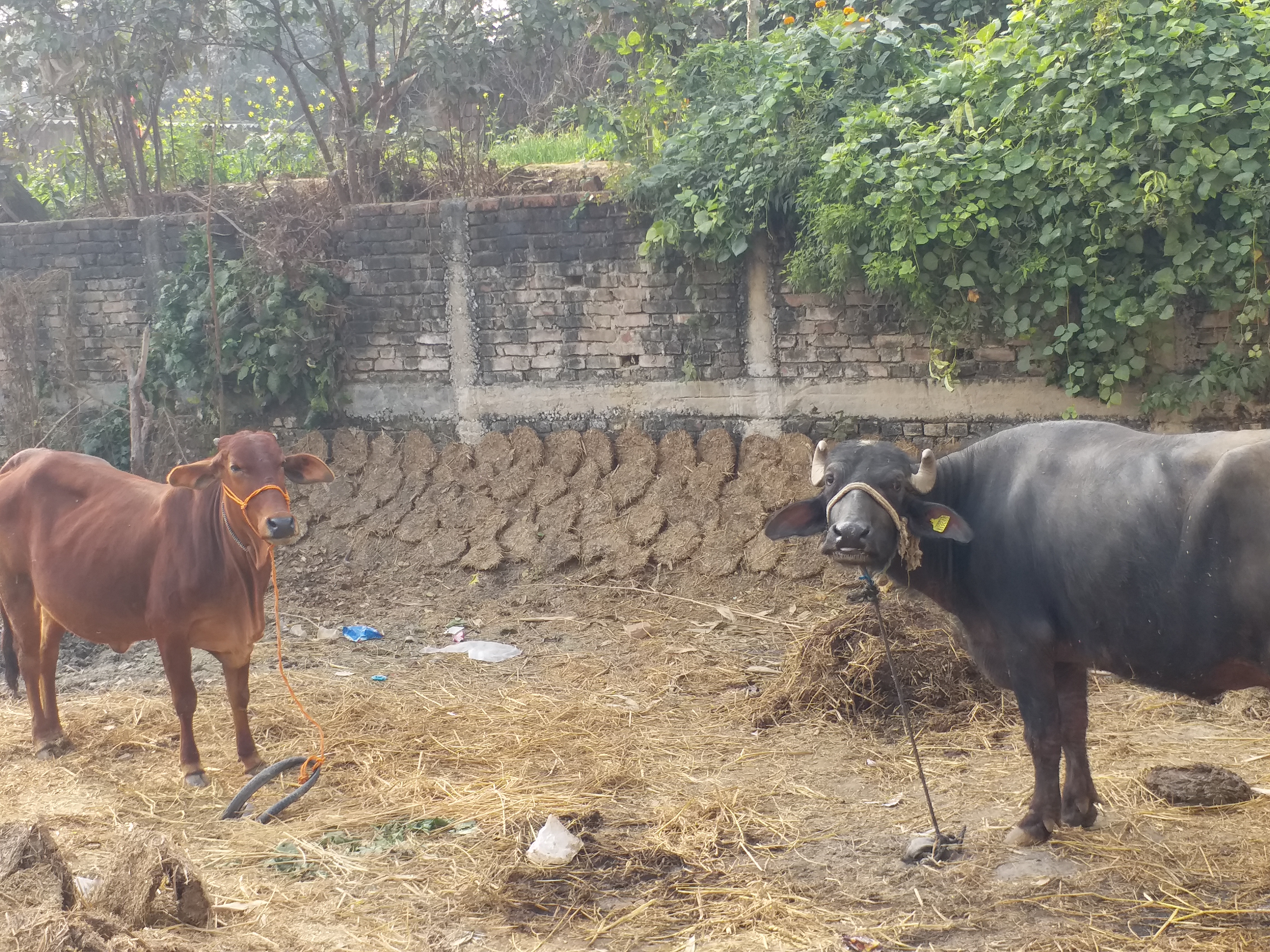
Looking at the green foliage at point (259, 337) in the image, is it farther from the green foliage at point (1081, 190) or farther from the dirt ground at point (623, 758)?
the green foliage at point (1081, 190)

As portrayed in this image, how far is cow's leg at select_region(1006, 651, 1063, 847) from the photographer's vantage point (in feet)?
13.7

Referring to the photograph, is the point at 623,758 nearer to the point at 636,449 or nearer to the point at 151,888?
the point at 151,888

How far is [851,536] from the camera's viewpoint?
402 centimetres

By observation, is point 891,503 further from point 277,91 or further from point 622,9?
point 277,91

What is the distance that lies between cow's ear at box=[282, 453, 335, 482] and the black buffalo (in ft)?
7.14

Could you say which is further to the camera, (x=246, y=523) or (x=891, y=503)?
(x=246, y=523)

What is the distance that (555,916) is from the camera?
3.85 m

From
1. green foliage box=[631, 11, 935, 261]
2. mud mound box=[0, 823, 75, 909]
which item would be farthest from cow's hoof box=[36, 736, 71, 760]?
green foliage box=[631, 11, 935, 261]

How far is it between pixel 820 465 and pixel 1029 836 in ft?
4.95

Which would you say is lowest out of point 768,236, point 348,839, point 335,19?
point 348,839

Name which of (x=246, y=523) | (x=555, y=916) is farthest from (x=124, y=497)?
(x=555, y=916)

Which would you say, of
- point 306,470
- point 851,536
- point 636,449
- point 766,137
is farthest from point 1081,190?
point 306,470

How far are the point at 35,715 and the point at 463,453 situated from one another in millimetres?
4187

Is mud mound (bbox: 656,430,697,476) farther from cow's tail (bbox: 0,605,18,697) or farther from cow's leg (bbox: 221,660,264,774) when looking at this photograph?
cow's tail (bbox: 0,605,18,697)
